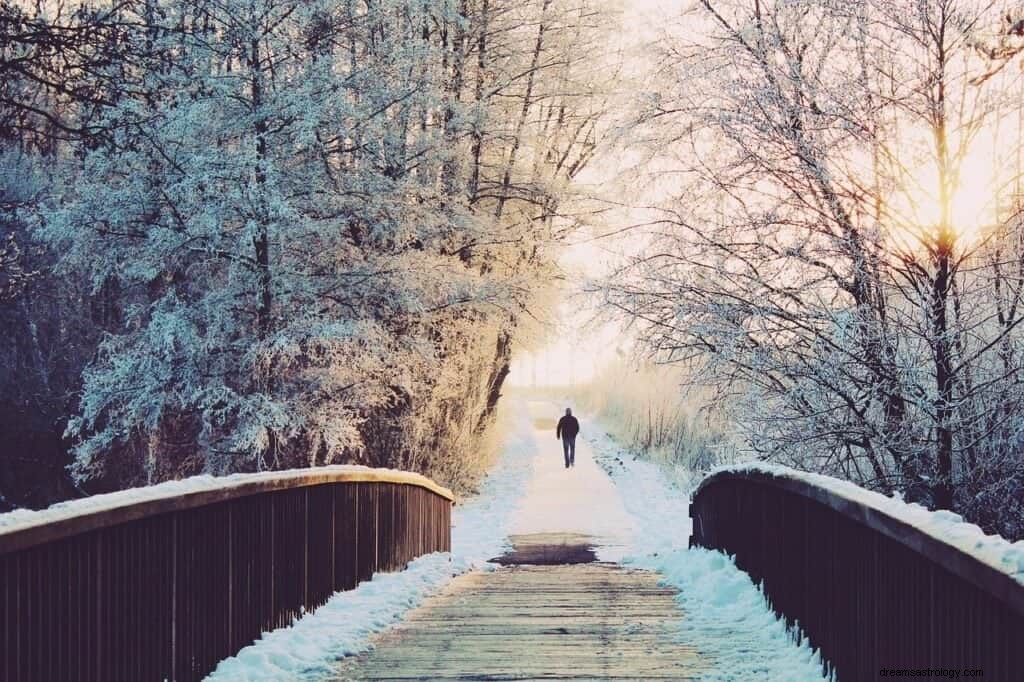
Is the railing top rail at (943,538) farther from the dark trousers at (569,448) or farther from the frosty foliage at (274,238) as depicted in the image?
the dark trousers at (569,448)

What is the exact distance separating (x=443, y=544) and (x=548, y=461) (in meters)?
18.2

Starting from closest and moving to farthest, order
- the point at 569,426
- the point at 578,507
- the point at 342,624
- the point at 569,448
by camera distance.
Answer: the point at 342,624
the point at 578,507
the point at 569,426
the point at 569,448

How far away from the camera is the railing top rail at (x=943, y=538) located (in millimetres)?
2893

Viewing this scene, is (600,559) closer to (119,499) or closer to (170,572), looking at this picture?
(170,572)

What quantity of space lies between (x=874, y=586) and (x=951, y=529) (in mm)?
1020

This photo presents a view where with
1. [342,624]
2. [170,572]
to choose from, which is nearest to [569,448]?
[342,624]

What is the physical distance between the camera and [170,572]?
194 inches

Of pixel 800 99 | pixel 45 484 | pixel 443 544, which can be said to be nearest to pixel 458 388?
pixel 443 544

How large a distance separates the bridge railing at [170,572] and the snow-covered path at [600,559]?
26 cm

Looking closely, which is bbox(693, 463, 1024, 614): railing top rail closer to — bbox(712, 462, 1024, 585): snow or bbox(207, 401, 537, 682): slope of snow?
bbox(712, 462, 1024, 585): snow

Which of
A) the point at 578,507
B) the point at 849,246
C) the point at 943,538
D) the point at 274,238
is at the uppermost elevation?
the point at 274,238

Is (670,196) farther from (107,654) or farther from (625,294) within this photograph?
(107,654)

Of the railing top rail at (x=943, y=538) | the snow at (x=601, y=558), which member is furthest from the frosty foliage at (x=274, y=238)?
the railing top rail at (x=943, y=538)

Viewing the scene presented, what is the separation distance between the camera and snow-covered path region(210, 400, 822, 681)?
5.68 meters
